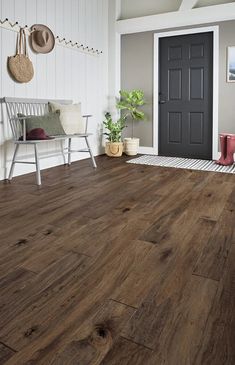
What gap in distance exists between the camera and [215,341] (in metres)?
0.99

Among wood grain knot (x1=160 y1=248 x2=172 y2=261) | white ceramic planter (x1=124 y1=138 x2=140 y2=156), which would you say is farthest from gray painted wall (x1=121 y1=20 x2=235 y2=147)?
wood grain knot (x1=160 y1=248 x2=172 y2=261)

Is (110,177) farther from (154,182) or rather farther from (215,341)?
(215,341)

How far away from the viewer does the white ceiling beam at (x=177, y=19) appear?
4477 mm

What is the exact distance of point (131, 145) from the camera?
16.8 ft

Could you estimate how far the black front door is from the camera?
15.9 ft

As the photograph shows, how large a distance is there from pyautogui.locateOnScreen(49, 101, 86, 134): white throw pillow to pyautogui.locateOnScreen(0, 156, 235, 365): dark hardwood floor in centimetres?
134

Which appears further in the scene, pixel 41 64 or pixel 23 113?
pixel 41 64

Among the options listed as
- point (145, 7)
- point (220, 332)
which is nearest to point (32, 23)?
point (145, 7)

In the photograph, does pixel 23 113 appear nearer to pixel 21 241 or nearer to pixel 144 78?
pixel 21 241

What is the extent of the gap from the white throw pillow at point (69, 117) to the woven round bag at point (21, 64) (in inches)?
16.4

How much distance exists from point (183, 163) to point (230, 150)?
620 millimetres

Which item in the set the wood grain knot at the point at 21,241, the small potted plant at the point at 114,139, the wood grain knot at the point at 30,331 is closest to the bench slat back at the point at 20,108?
the small potted plant at the point at 114,139

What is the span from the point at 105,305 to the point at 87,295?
0.33 ft

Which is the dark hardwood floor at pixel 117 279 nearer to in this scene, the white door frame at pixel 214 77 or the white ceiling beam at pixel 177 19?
the white door frame at pixel 214 77
